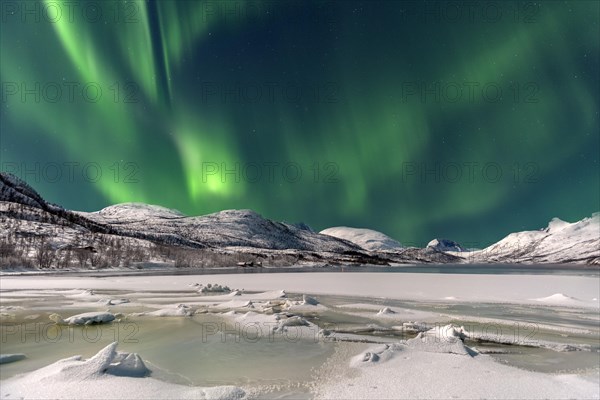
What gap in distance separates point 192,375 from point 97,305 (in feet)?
54.0

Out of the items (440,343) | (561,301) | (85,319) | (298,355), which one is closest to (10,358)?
(85,319)

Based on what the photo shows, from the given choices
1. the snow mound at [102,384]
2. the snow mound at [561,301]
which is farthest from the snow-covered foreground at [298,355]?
the snow mound at [561,301]

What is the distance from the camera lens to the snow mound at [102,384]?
7094mm

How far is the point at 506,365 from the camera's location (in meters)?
9.50

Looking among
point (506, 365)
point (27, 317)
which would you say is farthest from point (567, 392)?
point (27, 317)

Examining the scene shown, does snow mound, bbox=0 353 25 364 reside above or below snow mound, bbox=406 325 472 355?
below

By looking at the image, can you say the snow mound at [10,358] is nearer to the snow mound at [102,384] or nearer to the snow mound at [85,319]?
the snow mound at [102,384]

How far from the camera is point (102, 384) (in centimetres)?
758

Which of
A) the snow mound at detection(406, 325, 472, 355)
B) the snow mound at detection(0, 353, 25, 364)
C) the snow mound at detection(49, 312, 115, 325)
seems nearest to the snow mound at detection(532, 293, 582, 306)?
the snow mound at detection(406, 325, 472, 355)

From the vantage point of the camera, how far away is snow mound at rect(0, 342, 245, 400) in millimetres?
7094

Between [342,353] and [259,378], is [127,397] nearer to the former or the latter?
[259,378]

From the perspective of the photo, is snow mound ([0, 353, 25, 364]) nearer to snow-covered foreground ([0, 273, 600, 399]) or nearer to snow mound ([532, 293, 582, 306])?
snow-covered foreground ([0, 273, 600, 399])

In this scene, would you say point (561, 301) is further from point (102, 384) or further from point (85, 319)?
point (85, 319)

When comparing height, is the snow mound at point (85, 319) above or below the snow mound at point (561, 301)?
below
